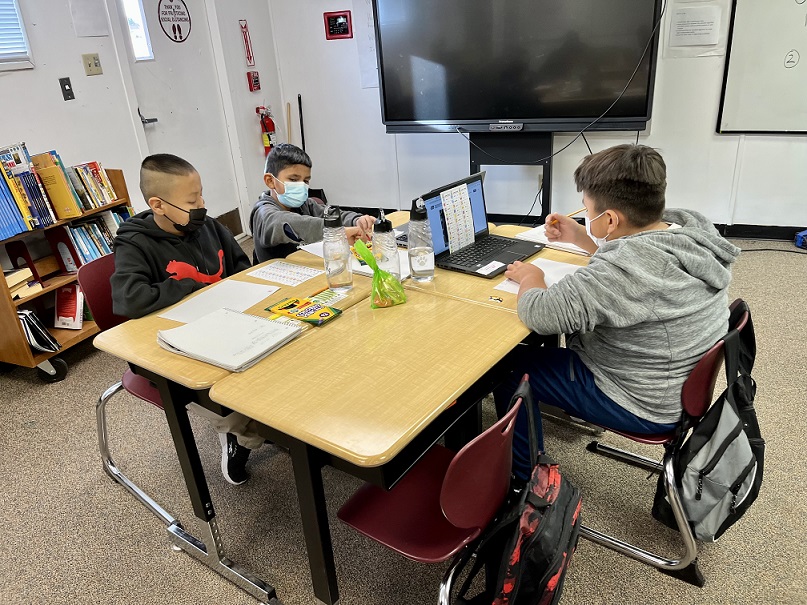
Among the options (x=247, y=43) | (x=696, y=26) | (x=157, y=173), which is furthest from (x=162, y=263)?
(x=696, y=26)

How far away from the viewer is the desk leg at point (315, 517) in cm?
120

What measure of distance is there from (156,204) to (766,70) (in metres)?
3.54

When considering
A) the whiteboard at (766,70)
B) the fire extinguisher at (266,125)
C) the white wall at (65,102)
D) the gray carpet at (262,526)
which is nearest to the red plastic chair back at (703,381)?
the gray carpet at (262,526)

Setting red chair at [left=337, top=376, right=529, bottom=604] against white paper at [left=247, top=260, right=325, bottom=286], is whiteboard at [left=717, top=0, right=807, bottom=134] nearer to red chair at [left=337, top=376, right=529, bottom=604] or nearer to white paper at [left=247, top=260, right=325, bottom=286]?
white paper at [left=247, top=260, right=325, bottom=286]

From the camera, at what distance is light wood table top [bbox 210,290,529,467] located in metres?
1.08

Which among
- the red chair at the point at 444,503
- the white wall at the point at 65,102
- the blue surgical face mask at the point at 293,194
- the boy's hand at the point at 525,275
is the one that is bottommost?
the red chair at the point at 444,503

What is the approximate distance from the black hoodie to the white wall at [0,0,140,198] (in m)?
1.59

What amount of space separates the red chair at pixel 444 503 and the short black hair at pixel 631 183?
0.63m

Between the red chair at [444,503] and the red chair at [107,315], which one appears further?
the red chair at [107,315]

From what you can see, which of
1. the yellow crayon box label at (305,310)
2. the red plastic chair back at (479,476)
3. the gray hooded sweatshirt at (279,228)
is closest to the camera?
the red plastic chair back at (479,476)

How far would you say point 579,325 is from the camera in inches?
53.8

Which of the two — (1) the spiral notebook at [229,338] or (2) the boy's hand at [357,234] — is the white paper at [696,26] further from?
(1) the spiral notebook at [229,338]

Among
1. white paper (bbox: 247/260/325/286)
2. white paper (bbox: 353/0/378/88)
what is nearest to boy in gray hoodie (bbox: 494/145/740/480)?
white paper (bbox: 247/260/325/286)

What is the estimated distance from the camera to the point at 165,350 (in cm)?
142
